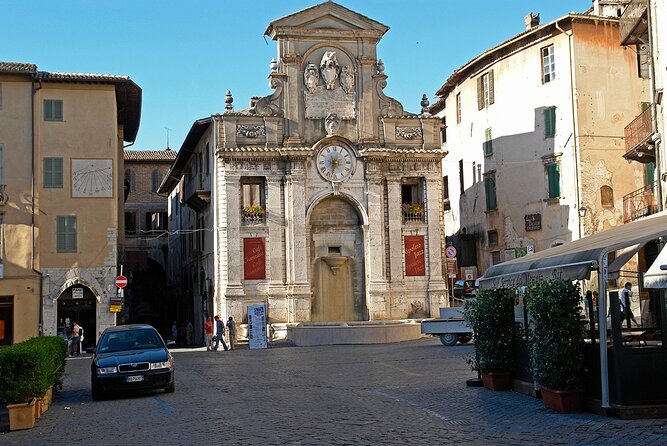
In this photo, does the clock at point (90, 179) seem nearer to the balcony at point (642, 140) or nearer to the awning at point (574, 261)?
the balcony at point (642, 140)

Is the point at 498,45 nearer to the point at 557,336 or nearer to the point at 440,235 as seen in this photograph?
the point at 440,235

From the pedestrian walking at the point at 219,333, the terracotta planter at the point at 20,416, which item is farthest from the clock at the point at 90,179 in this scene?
the terracotta planter at the point at 20,416

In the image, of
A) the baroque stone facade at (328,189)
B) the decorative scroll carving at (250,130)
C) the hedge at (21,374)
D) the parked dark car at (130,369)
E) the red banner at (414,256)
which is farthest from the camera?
the red banner at (414,256)

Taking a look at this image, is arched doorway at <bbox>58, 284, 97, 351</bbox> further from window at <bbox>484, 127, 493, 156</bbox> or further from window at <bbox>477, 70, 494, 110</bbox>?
window at <bbox>477, 70, 494, 110</bbox>

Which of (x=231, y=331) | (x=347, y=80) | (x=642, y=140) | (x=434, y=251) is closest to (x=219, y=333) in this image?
(x=231, y=331)

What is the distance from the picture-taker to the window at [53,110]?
40.3 meters

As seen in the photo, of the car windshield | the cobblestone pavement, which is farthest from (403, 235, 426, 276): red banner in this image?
the car windshield

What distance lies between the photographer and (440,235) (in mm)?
43688

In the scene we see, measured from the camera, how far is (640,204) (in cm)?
3669

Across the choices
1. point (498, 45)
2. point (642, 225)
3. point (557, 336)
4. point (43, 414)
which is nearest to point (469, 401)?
point (557, 336)

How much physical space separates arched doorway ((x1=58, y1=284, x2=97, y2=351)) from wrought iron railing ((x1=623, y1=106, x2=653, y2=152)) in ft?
76.6

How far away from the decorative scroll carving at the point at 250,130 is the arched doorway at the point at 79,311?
9.91m

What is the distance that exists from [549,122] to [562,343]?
30546mm

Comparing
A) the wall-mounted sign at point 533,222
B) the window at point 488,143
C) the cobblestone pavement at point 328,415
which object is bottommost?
the cobblestone pavement at point 328,415
